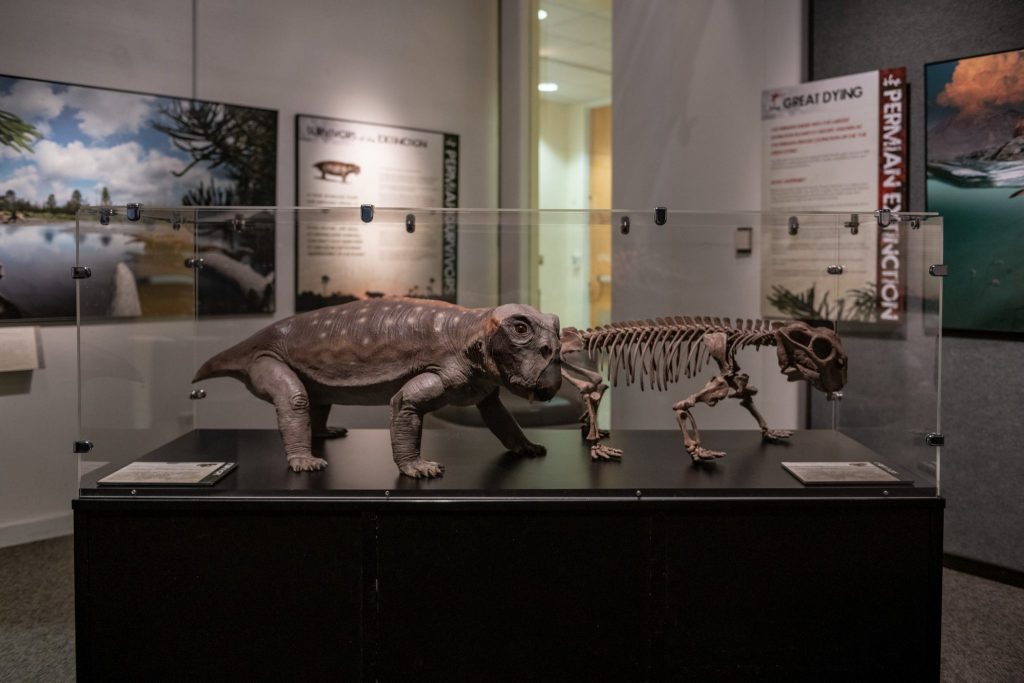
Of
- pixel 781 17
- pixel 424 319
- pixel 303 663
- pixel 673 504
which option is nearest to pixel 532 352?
pixel 424 319

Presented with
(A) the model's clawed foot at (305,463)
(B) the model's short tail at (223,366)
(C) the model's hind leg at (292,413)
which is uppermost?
(B) the model's short tail at (223,366)

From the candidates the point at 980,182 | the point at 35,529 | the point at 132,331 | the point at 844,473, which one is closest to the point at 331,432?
the point at 132,331

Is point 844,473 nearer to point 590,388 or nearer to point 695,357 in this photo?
point 695,357

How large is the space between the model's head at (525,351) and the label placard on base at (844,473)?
0.75 metres

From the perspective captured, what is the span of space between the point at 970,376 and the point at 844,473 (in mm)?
1816

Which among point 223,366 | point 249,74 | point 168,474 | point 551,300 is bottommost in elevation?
point 168,474

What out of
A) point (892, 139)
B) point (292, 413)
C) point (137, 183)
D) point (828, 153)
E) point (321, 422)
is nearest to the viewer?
point (292, 413)

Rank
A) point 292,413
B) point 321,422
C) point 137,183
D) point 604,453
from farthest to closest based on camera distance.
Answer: point 137,183
point 321,422
point 604,453
point 292,413

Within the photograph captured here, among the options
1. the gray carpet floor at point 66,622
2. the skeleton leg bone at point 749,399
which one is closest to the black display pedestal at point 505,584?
the skeleton leg bone at point 749,399

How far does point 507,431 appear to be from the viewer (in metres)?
2.77

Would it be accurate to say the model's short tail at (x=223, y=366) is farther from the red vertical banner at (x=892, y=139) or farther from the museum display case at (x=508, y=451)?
the red vertical banner at (x=892, y=139)

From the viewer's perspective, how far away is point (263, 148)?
4754 millimetres

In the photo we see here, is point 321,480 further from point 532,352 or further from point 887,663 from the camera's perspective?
point 887,663

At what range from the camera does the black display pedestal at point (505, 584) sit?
228 centimetres
